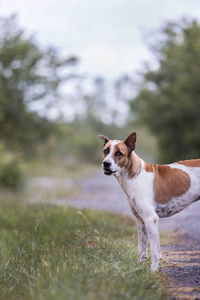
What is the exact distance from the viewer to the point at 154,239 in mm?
4043

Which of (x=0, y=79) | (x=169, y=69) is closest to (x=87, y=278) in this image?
(x=0, y=79)

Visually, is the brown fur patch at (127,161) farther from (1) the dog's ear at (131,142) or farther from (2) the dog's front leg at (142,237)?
(2) the dog's front leg at (142,237)

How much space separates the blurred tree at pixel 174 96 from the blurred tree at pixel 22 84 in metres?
5.17

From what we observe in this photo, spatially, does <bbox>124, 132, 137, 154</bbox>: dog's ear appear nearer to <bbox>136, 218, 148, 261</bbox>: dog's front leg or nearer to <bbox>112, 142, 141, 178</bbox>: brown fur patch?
<bbox>112, 142, 141, 178</bbox>: brown fur patch

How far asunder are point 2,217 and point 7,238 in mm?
A: 1556

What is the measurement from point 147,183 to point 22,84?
17.3m

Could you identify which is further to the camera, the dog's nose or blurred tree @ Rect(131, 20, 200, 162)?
blurred tree @ Rect(131, 20, 200, 162)

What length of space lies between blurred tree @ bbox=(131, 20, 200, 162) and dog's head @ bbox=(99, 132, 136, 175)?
13.4 meters

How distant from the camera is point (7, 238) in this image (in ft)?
20.4

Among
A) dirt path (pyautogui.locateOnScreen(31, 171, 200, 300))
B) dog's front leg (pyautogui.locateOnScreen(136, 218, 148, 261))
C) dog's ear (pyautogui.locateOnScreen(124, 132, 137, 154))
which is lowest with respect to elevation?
dirt path (pyautogui.locateOnScreen(31, 171, 200, 300))

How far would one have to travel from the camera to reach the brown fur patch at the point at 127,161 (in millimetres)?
4188

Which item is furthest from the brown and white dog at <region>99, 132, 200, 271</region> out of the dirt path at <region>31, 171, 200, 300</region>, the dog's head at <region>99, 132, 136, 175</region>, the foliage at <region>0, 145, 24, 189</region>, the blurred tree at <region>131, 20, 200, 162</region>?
the blurred tree at <region>131, 20, 200, 162</region>

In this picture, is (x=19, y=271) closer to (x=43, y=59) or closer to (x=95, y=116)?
(x=43, y=59)

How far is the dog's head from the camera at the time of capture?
413 cm
